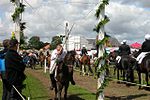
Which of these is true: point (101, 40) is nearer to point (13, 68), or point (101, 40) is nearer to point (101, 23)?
point (101, 23)

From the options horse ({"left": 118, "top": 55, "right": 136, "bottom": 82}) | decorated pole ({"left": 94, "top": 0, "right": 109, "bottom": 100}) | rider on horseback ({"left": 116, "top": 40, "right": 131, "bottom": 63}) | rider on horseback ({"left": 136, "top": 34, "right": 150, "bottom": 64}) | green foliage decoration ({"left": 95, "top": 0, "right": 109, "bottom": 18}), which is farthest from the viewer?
rider on horseback ({"left": 116, "top": 40, "right": 131, "bottom": 63})

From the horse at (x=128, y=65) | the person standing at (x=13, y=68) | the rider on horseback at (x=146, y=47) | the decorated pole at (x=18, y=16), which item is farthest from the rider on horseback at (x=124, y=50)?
the person standing at (x=13, y=68)

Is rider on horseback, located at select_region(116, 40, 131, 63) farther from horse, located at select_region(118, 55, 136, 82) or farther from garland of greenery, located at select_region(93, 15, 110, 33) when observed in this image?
garland of greenery, located at select_region(93, 15, 110, 33)

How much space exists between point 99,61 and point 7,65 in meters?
3.81

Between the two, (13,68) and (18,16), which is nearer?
(13,68)

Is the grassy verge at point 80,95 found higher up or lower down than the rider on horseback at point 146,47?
lower down

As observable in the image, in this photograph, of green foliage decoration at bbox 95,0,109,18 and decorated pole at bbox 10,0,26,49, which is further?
decorated pole at bbox 10,0,26,49

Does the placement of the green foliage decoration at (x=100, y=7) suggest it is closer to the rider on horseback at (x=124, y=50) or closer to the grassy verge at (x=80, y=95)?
the grassy verge at (x=80, y=95)

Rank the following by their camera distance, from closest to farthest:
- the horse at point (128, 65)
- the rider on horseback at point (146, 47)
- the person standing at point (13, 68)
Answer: the person standing at point (13, 68) → the rider on horseback at point (146, 47) → the horse at point (128, 65)

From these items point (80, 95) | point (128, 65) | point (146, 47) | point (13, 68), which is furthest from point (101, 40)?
point (128, 65)

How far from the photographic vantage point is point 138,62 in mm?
20766

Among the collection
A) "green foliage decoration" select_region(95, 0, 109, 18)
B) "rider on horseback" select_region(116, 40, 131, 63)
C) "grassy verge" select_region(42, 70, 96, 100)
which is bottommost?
"grassy verge" select_region(42, 70, 96, 100)

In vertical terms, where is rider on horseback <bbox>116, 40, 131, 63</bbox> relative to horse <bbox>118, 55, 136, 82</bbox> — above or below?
above

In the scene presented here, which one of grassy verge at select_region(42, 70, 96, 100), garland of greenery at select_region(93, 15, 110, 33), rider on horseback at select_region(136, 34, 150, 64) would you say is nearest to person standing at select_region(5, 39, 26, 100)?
garland of greenery at select_region(93, 15, 110, 33)
